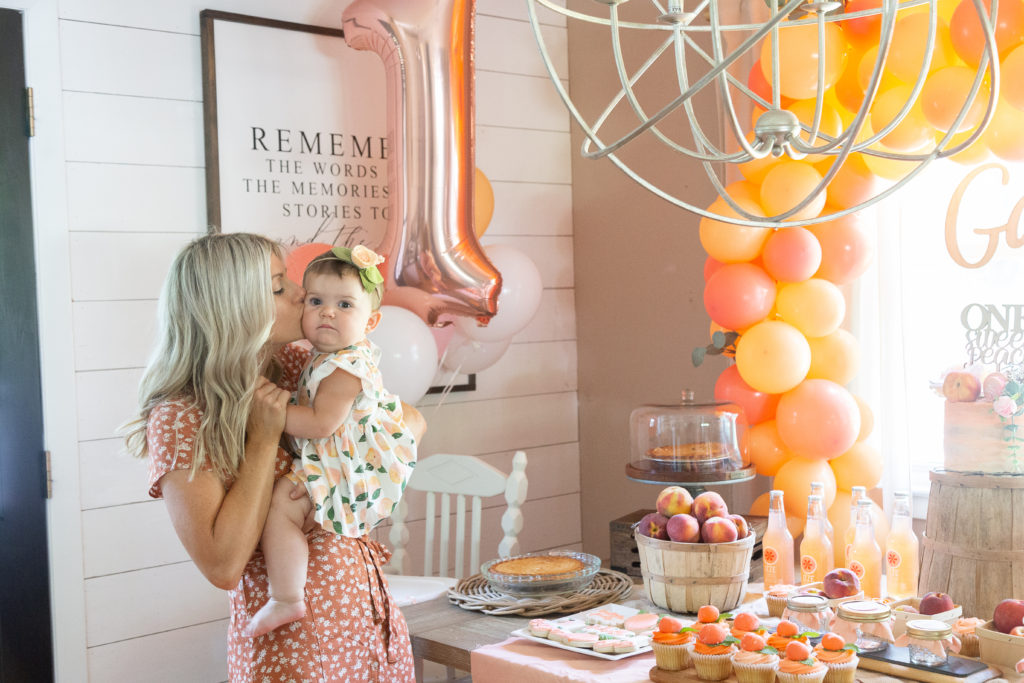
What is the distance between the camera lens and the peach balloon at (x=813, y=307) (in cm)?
232

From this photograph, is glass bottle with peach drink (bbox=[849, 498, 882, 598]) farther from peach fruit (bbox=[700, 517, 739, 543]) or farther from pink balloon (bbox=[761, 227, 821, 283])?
pink balloon (bbox=[761, 227, 821, 283])

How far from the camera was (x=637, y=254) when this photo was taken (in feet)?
11.0

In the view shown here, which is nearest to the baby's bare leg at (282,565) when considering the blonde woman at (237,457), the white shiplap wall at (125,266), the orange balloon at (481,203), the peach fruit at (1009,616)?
the blonde woman at (237,457)

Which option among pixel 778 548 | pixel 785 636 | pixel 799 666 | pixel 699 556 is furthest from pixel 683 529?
pixel 799 666

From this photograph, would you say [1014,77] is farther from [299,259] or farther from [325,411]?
[299,259]

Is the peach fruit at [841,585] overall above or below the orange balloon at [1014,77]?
below

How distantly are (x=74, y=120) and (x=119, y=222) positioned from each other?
0.28 metres

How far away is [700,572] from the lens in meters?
1.94

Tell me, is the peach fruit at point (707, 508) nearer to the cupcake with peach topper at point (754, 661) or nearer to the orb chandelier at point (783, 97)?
the cupcake with peach topper at point (754, 661)

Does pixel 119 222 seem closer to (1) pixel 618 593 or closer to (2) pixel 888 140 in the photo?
(1) pixel 618 593

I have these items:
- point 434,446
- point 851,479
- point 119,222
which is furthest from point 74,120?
point 851,479

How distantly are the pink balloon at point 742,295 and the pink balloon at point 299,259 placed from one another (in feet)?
3.47

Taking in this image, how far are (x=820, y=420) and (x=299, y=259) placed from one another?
4.60 feet

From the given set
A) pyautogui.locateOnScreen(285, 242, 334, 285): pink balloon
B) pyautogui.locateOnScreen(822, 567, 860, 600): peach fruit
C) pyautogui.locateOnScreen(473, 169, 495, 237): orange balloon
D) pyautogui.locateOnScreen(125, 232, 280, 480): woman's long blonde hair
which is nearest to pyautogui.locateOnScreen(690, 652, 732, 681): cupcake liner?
pyautogui.locateOnScreen(822, 567, 860, 600): peach fruit
